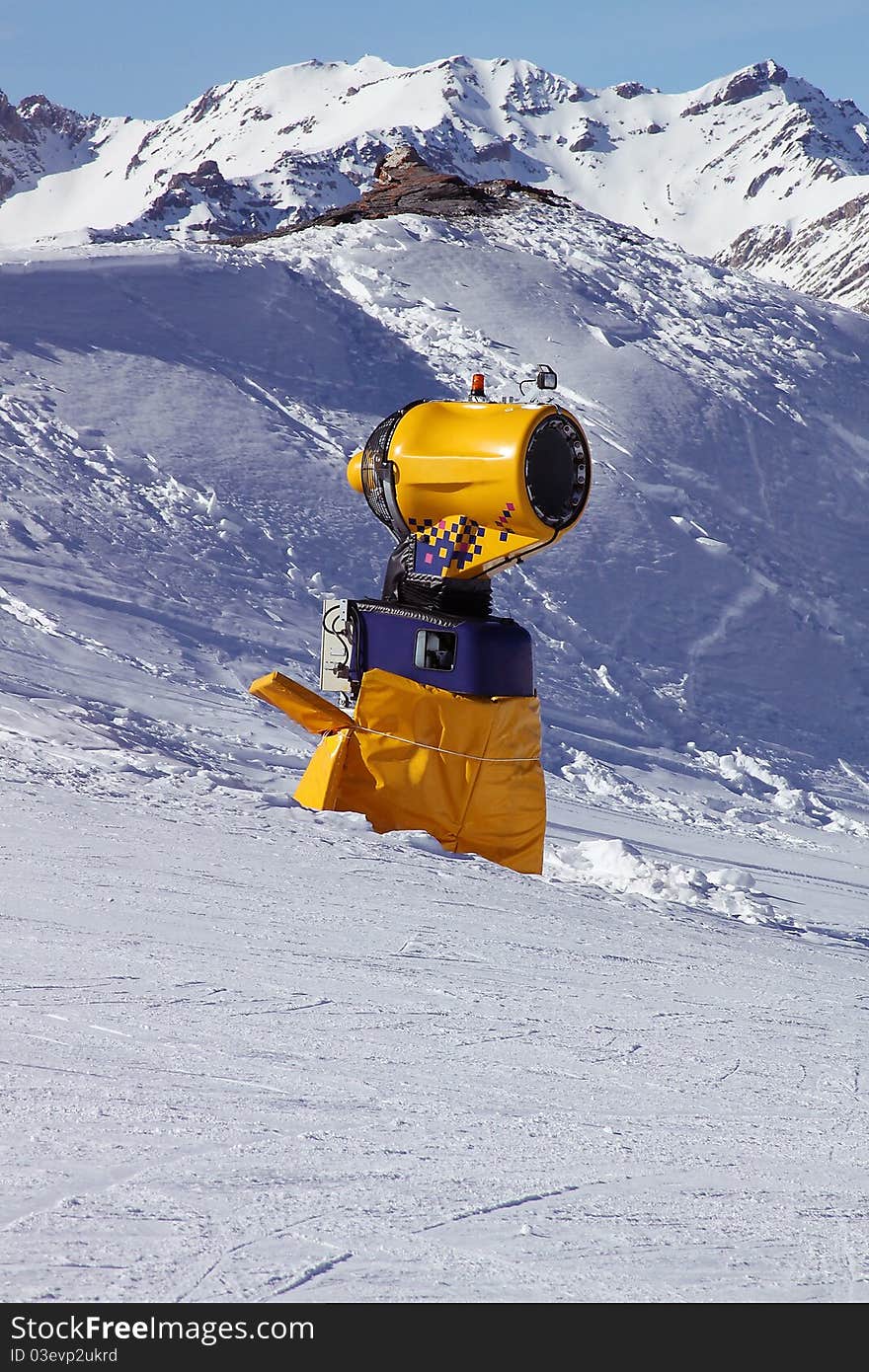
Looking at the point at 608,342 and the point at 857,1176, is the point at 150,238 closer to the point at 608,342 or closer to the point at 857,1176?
the point at 608,342

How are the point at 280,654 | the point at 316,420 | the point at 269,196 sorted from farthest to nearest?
the point at 269,196, the point at 316,420, the point at 280,654

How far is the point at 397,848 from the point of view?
18.1 ft

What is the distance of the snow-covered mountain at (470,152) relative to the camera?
14788cm

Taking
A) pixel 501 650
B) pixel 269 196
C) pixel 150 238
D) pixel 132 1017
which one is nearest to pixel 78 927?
pixel 132 1017

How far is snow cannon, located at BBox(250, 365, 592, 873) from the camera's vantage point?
5.96 m

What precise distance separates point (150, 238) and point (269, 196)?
13869 cm

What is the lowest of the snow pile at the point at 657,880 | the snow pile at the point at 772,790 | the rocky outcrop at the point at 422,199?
the snow pile at the point at 772,790

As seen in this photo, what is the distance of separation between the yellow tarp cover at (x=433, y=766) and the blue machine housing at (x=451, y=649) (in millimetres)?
64

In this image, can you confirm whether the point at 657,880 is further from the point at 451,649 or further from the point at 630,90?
the point at 630,90

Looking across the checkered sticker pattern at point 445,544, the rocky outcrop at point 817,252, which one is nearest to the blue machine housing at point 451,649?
the checkered sticker pattern at point 445,544

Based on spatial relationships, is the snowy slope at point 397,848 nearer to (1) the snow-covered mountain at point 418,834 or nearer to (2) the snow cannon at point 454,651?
(1) the snow-covered mountain at point 418,834

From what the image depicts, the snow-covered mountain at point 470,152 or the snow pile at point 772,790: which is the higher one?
the snow-covered mountain at point 470,152

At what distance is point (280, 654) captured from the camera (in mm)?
11250

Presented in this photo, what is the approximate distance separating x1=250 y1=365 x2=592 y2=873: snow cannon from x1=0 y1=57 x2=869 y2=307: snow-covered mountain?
13234 centimetres
